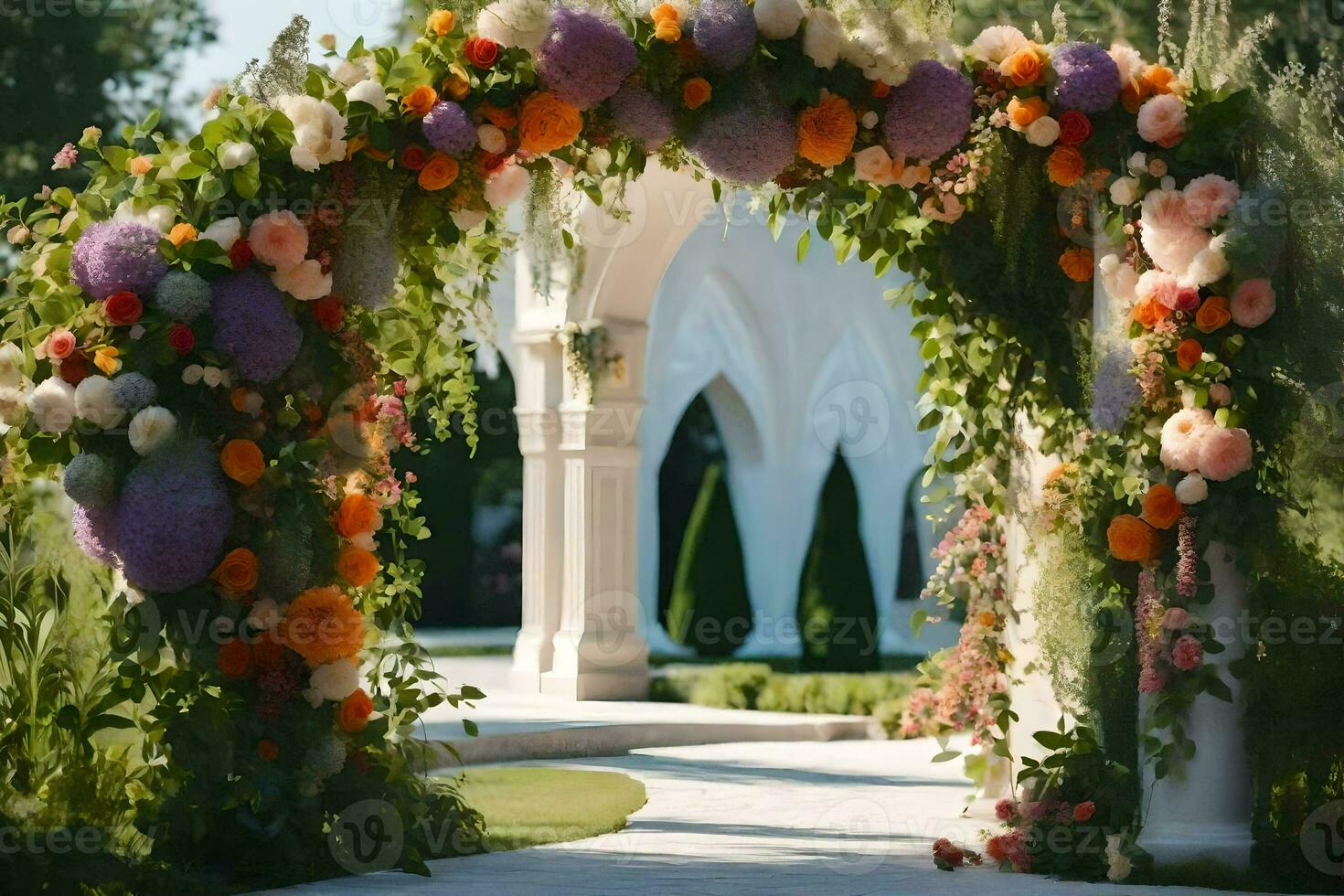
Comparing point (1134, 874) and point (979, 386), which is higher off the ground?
point (979, 386)

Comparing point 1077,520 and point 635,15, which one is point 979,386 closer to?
point 1077,520

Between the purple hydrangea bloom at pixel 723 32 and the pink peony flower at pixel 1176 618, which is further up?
the purple hydrangea bloom at pixel 723 32

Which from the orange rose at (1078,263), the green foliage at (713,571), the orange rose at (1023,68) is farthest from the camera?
the green foliage at (713,571)

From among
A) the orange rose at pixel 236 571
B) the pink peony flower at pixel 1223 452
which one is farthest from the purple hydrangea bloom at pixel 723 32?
the orange rose at pixel 236 571

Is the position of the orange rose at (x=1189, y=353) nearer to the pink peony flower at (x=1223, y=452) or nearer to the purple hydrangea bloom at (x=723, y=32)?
the pink peony flower at (x=1223, y=452)

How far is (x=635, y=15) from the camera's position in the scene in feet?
20.1

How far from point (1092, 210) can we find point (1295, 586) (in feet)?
5.40

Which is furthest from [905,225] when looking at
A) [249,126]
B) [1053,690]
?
[249,126]

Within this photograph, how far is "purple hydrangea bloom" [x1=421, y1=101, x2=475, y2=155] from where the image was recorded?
591 cm

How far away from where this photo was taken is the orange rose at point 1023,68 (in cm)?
629

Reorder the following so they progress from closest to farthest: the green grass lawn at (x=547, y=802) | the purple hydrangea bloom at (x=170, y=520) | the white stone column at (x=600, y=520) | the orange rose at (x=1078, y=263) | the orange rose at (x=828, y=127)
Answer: the purple hydrangea bloom at (x=170, y=520) → the orange rose at (x=828, y=127) → the orange rose at (x=1078, y=263) → the green grass lawn at (x=547, y=802) → the white stone column at (x=600, y=520)

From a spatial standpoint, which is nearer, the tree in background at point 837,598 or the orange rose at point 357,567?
the orange rose at point 357,567

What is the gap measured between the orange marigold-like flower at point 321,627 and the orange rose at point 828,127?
239 cm

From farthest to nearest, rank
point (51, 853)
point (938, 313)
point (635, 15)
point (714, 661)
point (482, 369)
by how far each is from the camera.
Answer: point (482, 369), point (714, 661), point (938, 313), point (635, 15), point (51, 853)
